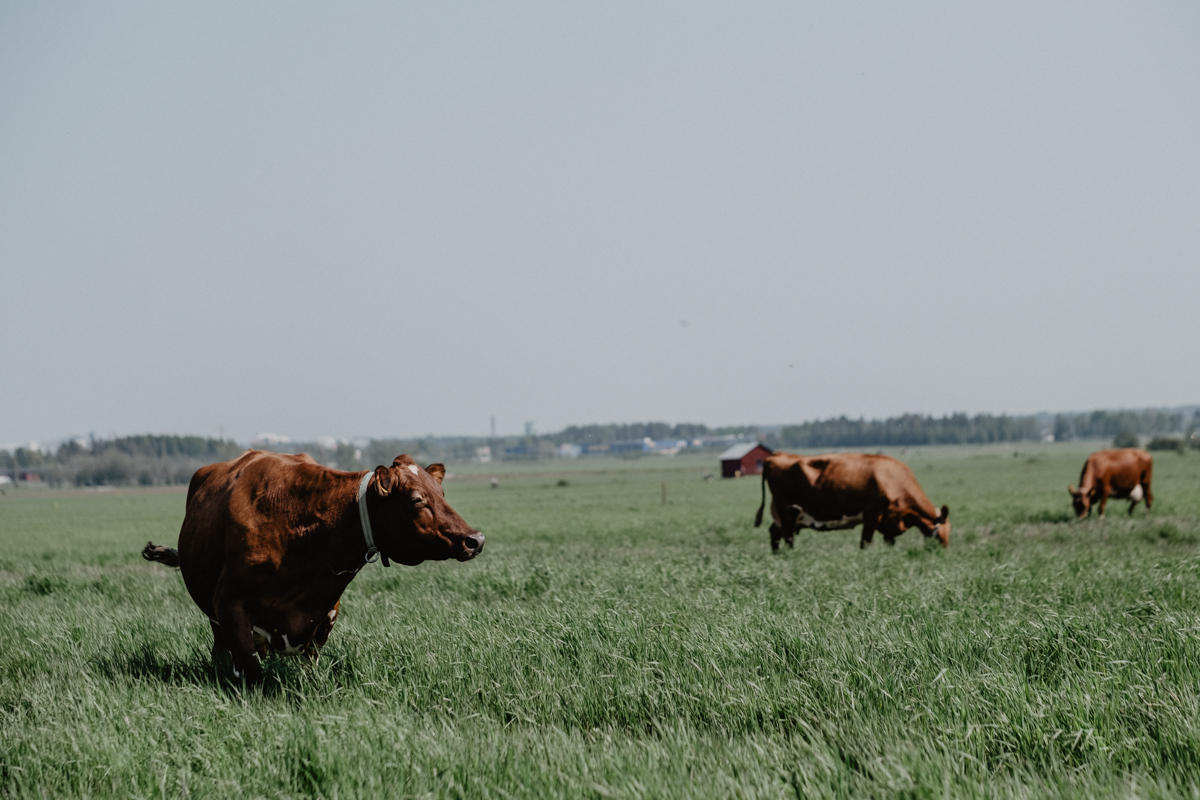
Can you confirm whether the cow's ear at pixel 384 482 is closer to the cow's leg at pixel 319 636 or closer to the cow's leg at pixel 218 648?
the cow's leg at pixel 319 636

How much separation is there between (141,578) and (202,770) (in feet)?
35.4

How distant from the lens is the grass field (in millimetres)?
4070

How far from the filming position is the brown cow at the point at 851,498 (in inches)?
620

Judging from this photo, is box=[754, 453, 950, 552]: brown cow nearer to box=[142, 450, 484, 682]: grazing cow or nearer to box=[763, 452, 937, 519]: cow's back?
box=[763, 452, 937, 519]: cow's back

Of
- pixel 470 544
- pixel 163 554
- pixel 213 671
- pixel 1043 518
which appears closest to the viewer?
pixel 470 544

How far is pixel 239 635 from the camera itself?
19.0ft

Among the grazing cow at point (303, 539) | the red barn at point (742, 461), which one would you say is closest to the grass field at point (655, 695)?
the grazing cow at point (303, 539)

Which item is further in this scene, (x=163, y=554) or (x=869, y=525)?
(x=869, y=525)

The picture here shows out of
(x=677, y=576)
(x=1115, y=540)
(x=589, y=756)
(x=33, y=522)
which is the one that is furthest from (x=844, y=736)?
(x=33, y=522)

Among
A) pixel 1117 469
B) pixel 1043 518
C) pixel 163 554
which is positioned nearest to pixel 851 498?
pixel 1043 518

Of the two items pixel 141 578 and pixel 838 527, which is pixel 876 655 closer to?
pixel 838 527

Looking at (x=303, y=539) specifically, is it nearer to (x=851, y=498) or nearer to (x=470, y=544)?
(x=470, y=544)

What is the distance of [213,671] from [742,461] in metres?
79.7

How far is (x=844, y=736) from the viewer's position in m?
4.50
